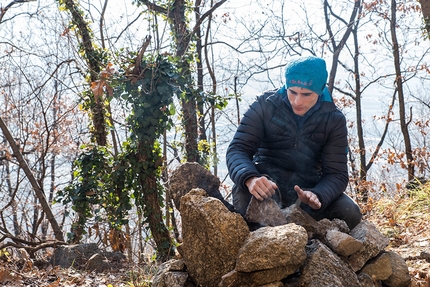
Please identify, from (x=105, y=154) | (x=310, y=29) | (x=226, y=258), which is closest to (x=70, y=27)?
(x=105, y=154)

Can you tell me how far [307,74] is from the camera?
2881 millimetres

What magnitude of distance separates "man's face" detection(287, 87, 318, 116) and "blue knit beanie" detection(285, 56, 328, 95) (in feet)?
0.10

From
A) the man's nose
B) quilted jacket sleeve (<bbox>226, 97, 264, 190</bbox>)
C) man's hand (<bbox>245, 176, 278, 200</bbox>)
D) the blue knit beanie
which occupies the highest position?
the blue knit beanie

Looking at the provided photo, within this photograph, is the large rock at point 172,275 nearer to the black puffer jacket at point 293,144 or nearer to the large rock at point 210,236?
the large rock at point 210,236

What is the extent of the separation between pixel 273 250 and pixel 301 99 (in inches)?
41.7

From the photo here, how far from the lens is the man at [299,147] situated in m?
2.92

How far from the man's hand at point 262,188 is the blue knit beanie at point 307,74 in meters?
0.68

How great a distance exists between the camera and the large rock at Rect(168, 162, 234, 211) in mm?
3150

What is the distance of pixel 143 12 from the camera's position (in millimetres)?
7242

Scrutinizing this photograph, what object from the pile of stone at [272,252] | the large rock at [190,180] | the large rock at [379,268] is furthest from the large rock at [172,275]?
the large rock at [379,268]

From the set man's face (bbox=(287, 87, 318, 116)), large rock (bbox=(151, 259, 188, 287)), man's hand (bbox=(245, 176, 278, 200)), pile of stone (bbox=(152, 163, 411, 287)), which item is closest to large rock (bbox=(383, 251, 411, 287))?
pile of stone (bbox=(152, 163, 411, 287))

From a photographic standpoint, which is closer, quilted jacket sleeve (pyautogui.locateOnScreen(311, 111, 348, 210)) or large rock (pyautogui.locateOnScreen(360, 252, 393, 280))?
large rock (pyautogui.locateOnScreen(360, 252, 393, 280))

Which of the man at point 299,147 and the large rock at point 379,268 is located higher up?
the man at point 299,147

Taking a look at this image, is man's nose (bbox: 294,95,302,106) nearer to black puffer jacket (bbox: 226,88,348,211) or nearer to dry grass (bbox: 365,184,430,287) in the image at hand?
black puffer jacket (bbox: 226,88,348,211)
